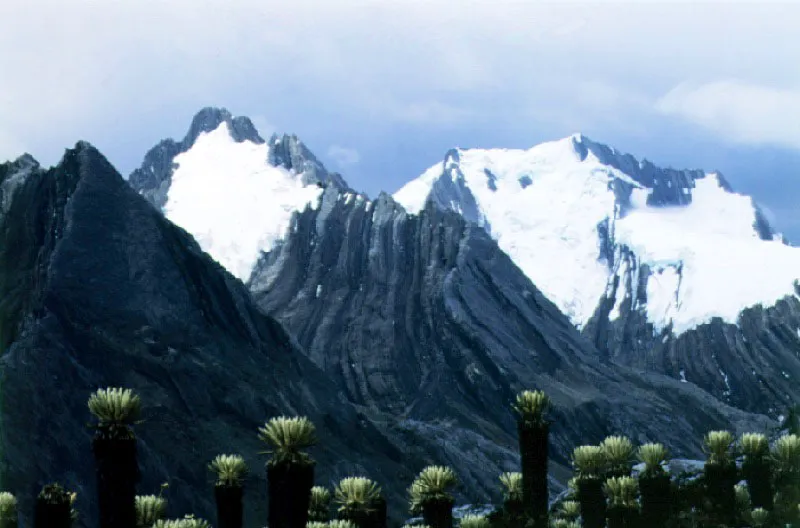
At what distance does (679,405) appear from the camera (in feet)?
613

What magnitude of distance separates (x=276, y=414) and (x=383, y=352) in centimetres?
6331

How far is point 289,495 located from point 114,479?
473 centimetres

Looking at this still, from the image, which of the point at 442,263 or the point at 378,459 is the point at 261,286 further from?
the point at 378,459

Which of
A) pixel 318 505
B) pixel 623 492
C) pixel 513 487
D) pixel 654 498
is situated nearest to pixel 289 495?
pixel 318 505

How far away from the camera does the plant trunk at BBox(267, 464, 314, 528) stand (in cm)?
2578

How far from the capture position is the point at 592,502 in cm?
3644

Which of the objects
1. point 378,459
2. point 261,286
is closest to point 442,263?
point 261,286

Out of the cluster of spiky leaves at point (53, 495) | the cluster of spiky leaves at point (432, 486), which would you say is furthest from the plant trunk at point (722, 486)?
the cluster of spiky leaves at point (53, 495)

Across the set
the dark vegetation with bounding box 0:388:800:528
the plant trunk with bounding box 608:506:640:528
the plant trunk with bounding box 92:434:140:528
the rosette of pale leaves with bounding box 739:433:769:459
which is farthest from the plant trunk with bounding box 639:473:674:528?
the plant trunk with bounding box 92:434:140:528

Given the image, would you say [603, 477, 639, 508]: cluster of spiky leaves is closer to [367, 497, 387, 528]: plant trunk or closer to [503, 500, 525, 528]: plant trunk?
[503, 500, 525, 528]: plant trunk

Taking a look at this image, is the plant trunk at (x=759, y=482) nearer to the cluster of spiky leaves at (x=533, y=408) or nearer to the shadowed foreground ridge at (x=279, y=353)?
the cluster of spiky leaves at (x=533, y=408)

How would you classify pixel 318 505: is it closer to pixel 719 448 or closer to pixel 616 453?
pixel 616 453

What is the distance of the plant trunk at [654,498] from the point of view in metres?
37.1

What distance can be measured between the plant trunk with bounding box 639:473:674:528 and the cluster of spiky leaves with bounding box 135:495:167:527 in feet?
59.8
